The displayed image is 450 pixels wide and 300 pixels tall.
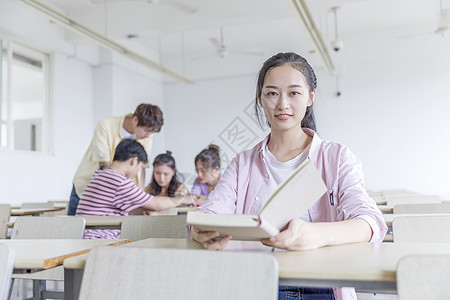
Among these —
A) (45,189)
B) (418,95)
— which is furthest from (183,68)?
(418,95)

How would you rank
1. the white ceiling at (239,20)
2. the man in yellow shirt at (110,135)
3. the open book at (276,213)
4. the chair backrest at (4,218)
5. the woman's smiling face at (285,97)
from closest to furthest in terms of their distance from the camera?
the open book at (276,213) < the woman's smiling face at (285,97) < the chair backrest at (4,218) < the man in yellow shirt at (110,135) < the white ceiling at (239,20)

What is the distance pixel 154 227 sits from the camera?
195 centimetres

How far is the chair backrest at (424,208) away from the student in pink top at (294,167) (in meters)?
1.23

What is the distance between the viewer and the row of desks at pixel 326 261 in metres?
0.80

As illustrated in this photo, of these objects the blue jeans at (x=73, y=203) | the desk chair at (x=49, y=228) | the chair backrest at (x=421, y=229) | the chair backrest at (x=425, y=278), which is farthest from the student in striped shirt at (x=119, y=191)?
the chair backrest at (x=425, y=278)

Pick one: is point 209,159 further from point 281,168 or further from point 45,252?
point 45,252

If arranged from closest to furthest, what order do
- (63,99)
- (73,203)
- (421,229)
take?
(421,229) < (73,203) < (63,99)

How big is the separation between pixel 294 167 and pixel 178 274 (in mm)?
638

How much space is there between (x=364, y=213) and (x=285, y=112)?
1.19ft

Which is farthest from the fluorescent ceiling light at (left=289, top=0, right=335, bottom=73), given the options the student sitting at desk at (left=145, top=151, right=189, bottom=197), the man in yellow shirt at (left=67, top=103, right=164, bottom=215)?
the student sitting at desk at (left=145, top=151, right=189, bottom=197)

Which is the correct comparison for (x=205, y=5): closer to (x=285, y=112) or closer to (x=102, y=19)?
(x=102, y=19)

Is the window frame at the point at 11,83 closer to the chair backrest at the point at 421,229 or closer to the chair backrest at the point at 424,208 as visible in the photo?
the chair backrest at the point at 424,208

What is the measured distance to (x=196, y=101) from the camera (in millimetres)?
9289

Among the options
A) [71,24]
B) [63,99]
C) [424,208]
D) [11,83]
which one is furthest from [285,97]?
[63,99]
